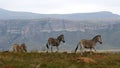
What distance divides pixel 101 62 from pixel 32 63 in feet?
17.7

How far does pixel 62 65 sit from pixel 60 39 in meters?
14.8

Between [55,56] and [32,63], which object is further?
[55,56]

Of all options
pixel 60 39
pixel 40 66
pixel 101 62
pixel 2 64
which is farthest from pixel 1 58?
pixel 60 39

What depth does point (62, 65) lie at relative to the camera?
2405 cm

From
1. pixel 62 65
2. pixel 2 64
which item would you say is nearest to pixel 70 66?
pixel 62 65

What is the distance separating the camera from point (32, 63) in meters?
24.5

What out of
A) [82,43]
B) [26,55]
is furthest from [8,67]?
[82,43]

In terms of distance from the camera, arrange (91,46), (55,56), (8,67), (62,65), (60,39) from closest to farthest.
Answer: (8,67)
(62,65)
(55,56)
(91,46)
(60,39)

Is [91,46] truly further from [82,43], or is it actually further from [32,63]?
[32,63]

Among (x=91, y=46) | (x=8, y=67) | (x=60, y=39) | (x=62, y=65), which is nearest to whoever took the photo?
(x=8, y=67)

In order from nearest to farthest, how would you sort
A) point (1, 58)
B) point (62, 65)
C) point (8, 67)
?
point (8, 67)
point (62, 65)
point (1, 58)

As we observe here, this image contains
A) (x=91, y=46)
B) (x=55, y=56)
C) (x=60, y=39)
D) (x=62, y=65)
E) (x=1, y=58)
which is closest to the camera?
(x=62, y=65)

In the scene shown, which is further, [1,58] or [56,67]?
[1,58]

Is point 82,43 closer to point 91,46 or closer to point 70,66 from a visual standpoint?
point 91,46
